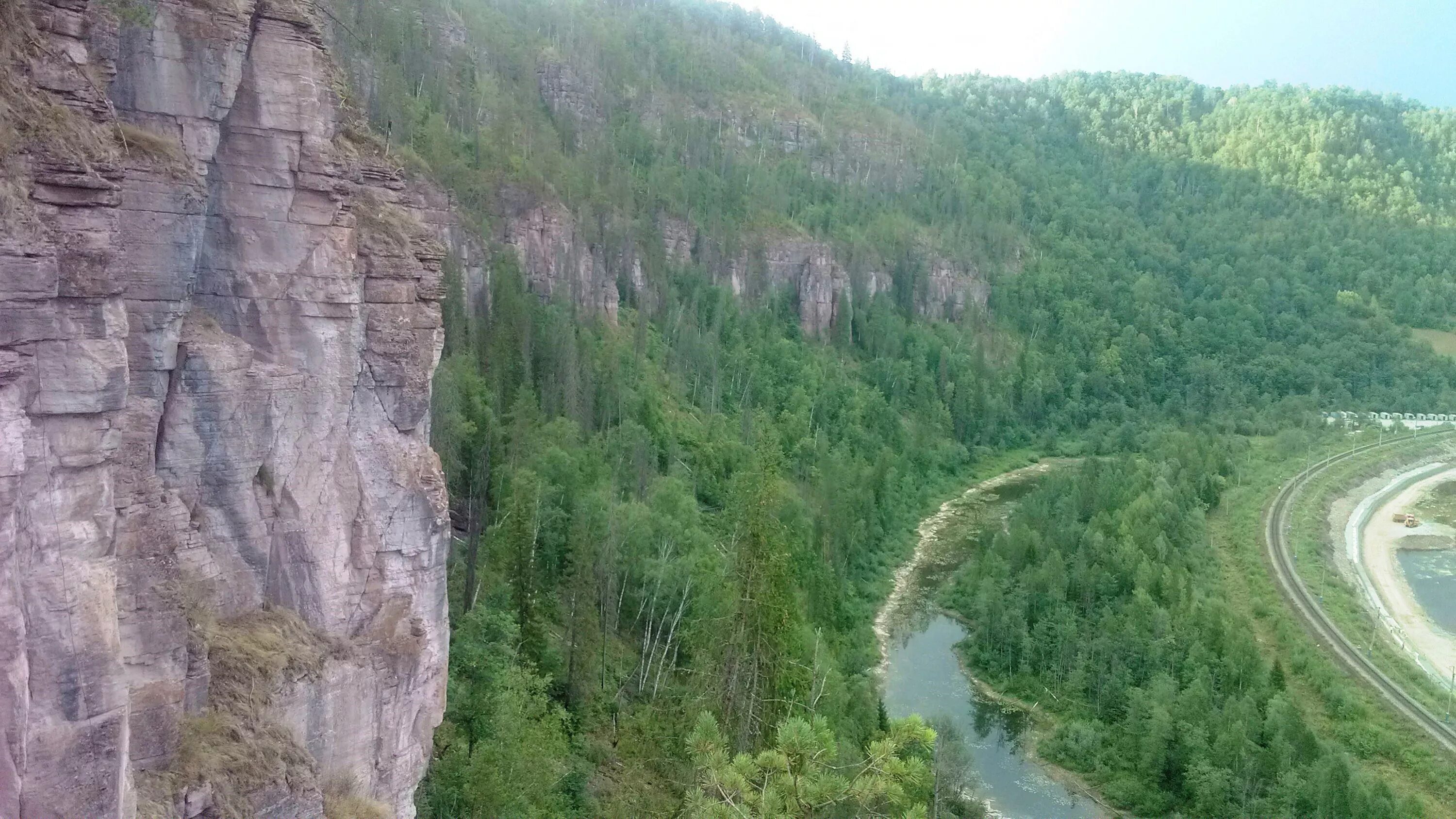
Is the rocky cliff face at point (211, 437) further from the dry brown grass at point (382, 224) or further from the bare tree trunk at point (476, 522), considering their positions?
the bare tree trunk at point (476, 522)

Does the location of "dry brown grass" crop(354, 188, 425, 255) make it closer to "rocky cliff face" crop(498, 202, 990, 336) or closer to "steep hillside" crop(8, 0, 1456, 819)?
"steep hillside" crop(8, 0, 1456, 819)

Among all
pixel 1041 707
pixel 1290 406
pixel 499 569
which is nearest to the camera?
pixel 499 569

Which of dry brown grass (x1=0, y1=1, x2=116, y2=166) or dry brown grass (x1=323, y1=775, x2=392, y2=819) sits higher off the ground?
dry brown grass (x1=0, y1=1, x2=116, y2=166)

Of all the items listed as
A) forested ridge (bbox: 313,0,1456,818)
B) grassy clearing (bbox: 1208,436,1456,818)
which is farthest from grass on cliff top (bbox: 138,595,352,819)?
grassy clearing (bbox: 1208,436,1456,818)

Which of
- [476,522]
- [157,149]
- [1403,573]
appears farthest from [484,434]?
[1403,573]

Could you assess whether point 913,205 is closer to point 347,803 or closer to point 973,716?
point 973,716

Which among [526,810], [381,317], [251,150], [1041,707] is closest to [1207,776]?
[1041,707]

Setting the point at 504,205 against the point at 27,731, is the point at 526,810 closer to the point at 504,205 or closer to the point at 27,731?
the point at 27,731
